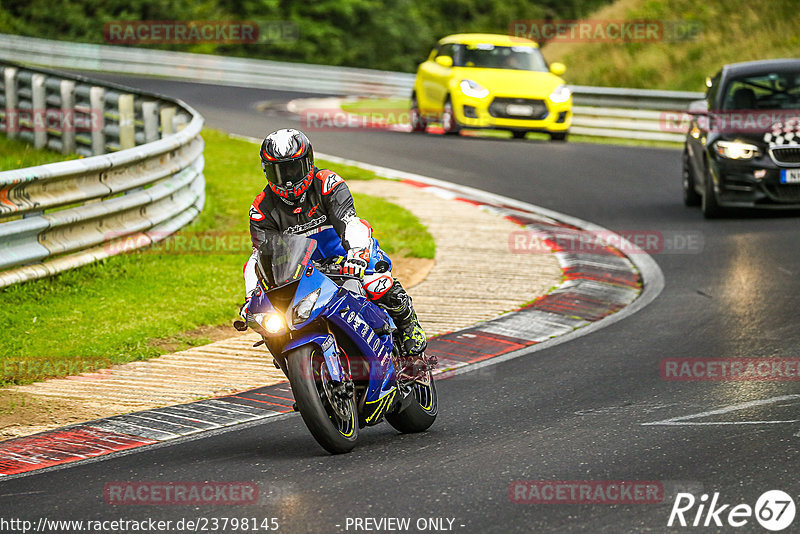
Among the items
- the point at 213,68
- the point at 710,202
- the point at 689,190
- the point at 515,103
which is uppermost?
the point at 710,202

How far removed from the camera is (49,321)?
31.2 feet

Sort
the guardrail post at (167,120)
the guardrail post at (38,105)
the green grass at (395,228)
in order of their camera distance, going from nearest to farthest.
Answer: the green grass at (395,228), the guardrail post at (167,120), the guardrail post at (38,105)

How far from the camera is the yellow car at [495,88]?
22516 mm

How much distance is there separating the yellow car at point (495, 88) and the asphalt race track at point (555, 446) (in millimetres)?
11061

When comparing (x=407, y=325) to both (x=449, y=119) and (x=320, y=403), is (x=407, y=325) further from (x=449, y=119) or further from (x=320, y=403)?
(x=449, y=119)

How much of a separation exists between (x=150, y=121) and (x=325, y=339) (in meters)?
10.5

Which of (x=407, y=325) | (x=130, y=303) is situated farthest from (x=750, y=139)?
(x=407, y=325)

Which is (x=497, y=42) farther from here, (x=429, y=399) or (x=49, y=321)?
(x=429, y=399)

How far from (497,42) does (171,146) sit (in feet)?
40.6

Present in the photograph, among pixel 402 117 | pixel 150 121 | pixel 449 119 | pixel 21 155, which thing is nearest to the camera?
pixel 150 121

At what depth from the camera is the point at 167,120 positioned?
615 inches

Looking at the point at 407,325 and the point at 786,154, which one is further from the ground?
the point at 407,325

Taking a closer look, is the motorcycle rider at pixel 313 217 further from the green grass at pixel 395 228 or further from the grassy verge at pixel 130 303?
the green grass at pixel 395 228

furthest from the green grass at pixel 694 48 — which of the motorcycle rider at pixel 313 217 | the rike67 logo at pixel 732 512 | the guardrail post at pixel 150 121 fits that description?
the rike67 logo at pixel 732 512
